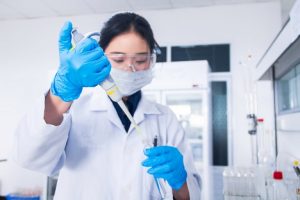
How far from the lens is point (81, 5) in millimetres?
3496

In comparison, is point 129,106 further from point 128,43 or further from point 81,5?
point 81,5

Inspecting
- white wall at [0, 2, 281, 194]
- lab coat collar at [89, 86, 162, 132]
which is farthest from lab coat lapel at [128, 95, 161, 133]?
white wall at [0, 2, 281, 194]

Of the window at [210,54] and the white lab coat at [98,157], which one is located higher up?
the window at [210,54]

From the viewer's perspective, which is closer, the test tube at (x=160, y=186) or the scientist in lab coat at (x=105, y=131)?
the scientist in lab coat at (x=105, y=131)

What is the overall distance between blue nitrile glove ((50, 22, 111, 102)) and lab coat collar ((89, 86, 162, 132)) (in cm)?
25

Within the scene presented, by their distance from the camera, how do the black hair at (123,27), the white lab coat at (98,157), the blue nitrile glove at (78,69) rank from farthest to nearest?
the black hair at (123,27), the white lab coat at (98,157), the blue nitrile glove at (78,69)

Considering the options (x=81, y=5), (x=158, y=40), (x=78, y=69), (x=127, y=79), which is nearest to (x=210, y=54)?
(x=158, y=40)

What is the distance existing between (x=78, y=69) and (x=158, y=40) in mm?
2892

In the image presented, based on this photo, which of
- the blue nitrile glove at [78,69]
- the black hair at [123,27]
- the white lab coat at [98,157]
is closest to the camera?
the blue nitrile glove at [78,69]

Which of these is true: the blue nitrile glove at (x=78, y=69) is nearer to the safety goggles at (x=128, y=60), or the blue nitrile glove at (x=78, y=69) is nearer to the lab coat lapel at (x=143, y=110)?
the safety goggles at (x=128, y=60)

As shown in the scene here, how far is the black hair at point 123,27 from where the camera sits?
1.01 meters

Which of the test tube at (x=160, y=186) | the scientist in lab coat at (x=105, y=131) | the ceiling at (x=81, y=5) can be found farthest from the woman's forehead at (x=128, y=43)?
the ceiling at (x=81, y=5)

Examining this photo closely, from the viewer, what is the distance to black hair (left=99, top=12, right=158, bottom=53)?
101cm

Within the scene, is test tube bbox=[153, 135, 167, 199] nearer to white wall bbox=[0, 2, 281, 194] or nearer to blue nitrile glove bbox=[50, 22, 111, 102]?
blue nitrile glove bbox=[50, 22, 111, 102]
